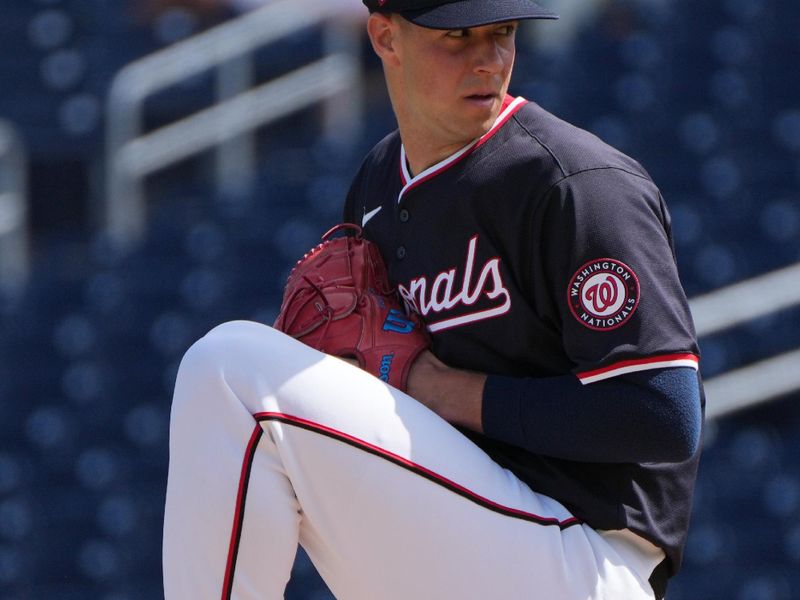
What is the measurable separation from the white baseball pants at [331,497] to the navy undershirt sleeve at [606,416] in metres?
0.07

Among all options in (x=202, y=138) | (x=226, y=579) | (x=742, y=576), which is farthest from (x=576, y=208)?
(x=202, y=138)

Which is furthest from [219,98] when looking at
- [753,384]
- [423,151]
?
[423,151]

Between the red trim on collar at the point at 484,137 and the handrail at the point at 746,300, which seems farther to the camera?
the handrail at the point at 746,300

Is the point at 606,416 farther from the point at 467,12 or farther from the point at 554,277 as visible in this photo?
the point at 467,12

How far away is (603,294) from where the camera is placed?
1.31 metres

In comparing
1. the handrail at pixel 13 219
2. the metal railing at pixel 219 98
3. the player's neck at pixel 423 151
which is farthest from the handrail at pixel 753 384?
the player's neck at pixel 423 151

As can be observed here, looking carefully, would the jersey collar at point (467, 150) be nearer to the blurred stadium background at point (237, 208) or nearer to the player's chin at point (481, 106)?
the player's chin at point (481, 106)

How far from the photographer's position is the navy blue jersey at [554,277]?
131cm

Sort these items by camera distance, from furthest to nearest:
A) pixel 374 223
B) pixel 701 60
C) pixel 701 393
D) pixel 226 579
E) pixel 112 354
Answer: pixel 701 60 → pixel 112 354 → pixel 374 223 → pixel 701 393 → pixel 226 579

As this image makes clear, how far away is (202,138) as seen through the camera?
404 cm

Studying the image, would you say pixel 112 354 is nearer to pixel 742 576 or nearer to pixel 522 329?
pixel 742 576

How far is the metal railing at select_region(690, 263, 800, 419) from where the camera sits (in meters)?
3.71

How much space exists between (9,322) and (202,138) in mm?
871

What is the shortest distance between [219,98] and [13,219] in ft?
2.59
